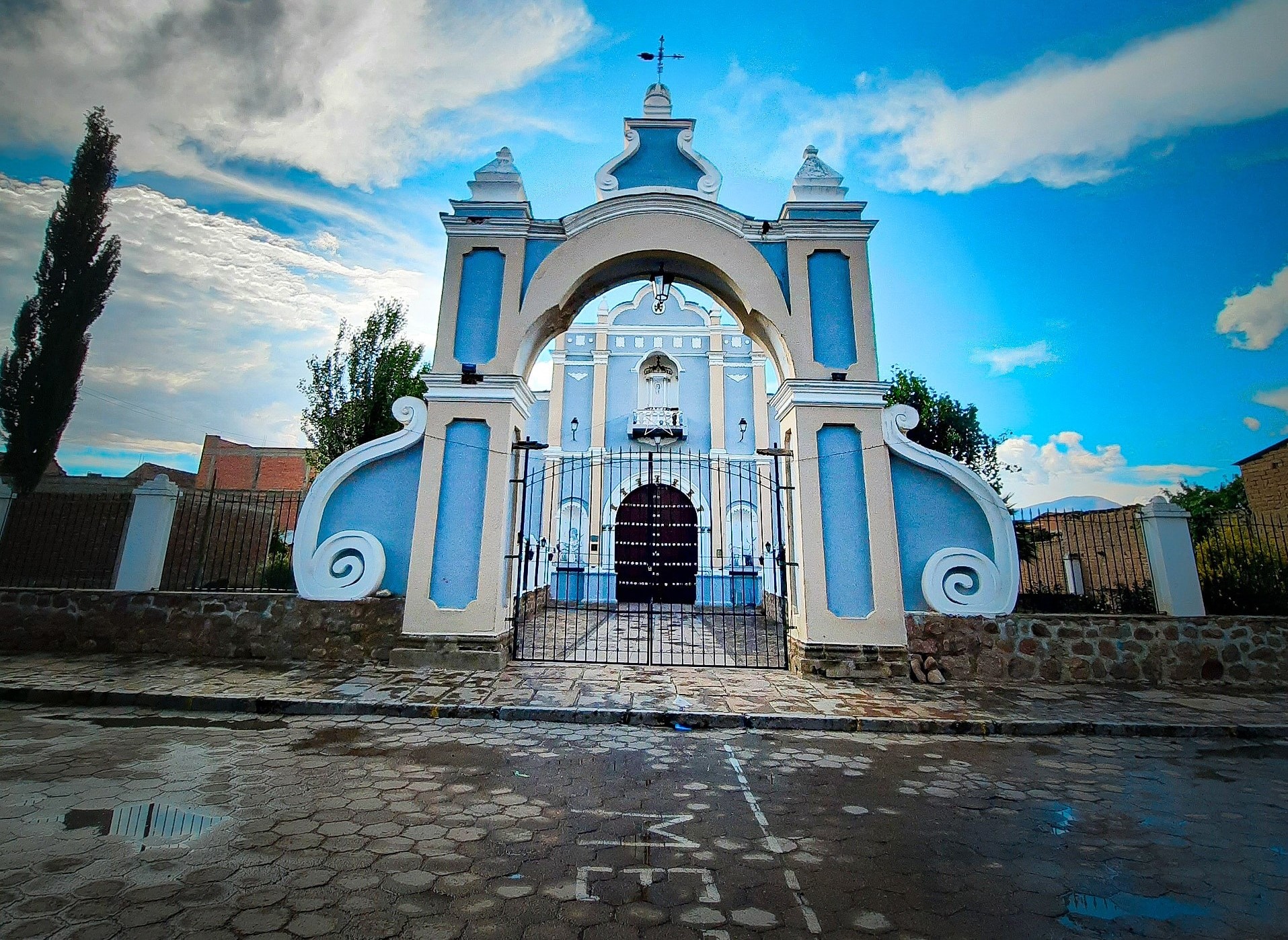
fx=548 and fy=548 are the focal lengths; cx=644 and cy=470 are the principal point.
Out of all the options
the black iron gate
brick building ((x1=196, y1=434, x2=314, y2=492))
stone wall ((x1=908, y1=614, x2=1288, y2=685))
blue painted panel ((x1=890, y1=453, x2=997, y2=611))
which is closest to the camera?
stone wall ((x1=908, y1=614, x2=1288, y2=685))

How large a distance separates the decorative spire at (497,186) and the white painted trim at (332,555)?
3.86 metres

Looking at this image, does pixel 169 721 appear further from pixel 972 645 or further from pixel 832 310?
pixel 832 310

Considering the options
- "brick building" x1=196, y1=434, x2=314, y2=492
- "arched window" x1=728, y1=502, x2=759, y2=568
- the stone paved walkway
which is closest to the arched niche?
the stone paved walkway

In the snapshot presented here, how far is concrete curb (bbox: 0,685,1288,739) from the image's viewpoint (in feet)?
16.9

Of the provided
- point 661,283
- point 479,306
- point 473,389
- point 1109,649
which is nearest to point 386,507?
point 473,389

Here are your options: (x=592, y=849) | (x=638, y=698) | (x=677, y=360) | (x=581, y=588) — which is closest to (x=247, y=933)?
(x=592, y=849)

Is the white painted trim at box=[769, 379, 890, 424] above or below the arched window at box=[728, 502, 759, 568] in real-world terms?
above

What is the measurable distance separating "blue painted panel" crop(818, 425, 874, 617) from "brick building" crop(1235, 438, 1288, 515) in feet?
45.7

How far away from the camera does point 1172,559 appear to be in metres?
7.01

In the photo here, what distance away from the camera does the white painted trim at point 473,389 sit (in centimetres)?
746

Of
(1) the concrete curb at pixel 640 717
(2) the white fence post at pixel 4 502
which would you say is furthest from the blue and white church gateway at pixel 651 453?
(2) the white fence post at pixel 4 502

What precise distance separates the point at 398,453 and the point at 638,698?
4.53 meters

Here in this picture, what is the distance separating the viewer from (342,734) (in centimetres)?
472

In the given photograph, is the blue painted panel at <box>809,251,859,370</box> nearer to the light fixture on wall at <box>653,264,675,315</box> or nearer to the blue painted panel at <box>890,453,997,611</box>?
the blue painted panel at <box>890,453,997,611</box>
